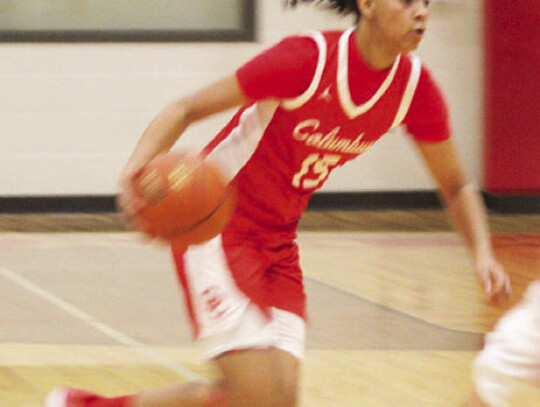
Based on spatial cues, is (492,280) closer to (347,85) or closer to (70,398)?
(347,85)

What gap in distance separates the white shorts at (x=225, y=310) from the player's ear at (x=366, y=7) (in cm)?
66

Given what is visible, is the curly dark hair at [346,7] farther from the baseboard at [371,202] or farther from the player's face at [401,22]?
the baseboard at [371,202]

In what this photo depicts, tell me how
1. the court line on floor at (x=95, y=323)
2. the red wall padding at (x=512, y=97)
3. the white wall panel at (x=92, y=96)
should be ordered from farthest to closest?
the red wall padding at (x=512, y=97)
the white wall panel at (x=92, y=96)
the court line on floor at (x=95, y=323)

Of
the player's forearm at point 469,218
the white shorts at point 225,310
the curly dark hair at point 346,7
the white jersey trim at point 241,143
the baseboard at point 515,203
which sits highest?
the curly dark hair at point 346,7

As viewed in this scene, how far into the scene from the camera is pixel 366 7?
2973 millimetres

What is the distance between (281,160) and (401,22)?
45 centimetres

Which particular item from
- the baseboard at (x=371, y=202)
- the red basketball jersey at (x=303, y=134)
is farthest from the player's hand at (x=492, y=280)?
the baseboard at (x=371, y=202)

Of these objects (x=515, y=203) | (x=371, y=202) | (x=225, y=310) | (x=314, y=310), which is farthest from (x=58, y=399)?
(x=515, y=203)

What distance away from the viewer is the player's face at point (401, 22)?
113 inches

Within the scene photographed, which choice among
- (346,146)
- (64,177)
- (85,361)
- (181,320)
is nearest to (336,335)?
(181,320)

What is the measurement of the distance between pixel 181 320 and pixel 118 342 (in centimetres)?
53

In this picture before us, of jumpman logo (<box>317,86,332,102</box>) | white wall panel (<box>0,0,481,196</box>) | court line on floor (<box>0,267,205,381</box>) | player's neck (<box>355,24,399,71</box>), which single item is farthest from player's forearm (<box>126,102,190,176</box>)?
white wall panel (<box>0,0,481,196</box>)

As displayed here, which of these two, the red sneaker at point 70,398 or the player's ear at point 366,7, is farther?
the red sneaker at point 70,398

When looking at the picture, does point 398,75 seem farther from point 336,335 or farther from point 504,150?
point 504,150
